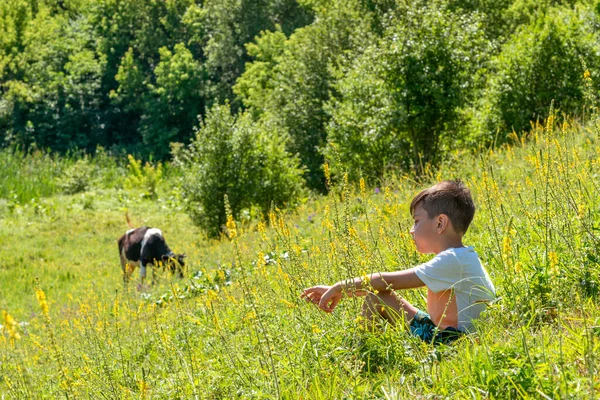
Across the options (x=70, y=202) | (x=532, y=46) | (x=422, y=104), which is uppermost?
(x=532, y=46)

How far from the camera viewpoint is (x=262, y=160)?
18312 mm

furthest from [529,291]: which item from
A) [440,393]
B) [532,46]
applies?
[532,46]

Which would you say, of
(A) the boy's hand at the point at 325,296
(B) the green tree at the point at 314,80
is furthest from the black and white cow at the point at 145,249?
(B) the green tree at the point at 314,80

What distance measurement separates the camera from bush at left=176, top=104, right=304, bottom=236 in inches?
688

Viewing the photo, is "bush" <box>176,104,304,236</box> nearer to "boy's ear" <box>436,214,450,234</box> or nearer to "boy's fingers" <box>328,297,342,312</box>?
"boy's fingers" <box>328,297,342,312</box>

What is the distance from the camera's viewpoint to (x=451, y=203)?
3676 mm

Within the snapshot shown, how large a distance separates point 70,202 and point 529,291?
2368 cm

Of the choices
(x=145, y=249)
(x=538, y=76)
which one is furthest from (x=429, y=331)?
(x=538, y=76)

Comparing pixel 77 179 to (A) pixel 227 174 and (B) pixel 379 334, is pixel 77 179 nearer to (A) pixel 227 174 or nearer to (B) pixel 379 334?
(A) pixel 227 174

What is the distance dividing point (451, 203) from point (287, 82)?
2626cm

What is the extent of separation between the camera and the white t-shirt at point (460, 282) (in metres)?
3.54

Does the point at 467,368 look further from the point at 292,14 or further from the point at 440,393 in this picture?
the point at 292,14

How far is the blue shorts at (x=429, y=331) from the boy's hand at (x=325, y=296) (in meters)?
0.43

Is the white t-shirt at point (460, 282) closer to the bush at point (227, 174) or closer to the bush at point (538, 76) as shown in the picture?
the bush at point (538, 76)
